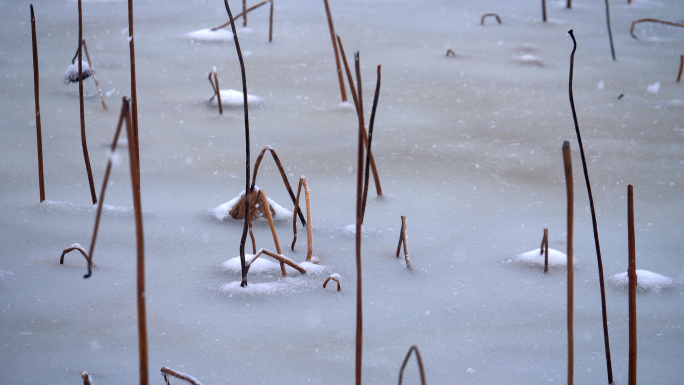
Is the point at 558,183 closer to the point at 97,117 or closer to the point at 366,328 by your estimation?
the point at 366,328

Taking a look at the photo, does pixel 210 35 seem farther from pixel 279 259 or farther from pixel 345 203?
pixel 279 259

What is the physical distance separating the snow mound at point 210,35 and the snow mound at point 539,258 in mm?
1725

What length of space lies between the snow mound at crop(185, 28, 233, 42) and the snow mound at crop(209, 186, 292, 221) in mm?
1410

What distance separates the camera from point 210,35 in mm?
2549

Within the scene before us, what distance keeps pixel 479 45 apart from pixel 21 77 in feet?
5.50

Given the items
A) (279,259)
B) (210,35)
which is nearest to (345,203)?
(279,259)

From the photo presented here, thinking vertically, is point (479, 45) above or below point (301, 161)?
above

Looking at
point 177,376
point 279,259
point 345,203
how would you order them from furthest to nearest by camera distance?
point 345,203, point 279,259, point 177,376

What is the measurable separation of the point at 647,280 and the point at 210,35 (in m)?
1.95

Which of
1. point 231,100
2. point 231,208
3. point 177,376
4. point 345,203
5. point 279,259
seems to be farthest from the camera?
point 231,100

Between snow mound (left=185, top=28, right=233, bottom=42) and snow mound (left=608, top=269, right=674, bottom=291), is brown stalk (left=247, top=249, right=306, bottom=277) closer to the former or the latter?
snow mound (left=608, top=269, right=674, bottom=291)

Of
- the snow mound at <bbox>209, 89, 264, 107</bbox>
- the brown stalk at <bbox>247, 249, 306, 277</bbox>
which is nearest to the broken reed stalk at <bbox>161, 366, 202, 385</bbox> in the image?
the brown stalk at <bbox>247, 249, 306, 277</bbox>

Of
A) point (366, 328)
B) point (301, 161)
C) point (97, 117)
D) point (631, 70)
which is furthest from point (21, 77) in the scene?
point (631, 70)

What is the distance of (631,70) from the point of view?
7.65ft
